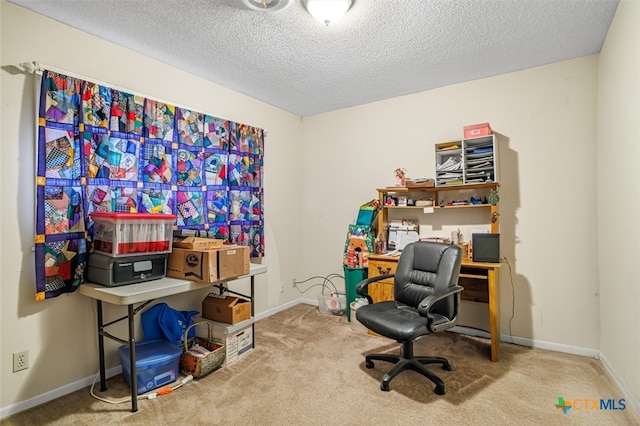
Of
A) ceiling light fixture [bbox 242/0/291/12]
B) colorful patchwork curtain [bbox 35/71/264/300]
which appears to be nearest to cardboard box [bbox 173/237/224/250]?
colorful patchwork curtain [bbox 35/71/264/300]

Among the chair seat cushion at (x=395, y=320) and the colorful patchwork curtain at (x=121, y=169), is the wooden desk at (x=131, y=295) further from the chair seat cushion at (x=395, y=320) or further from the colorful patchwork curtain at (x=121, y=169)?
the chair seat cushion at (x=395, y=320)

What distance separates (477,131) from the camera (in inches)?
115

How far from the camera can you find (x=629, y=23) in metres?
1.91

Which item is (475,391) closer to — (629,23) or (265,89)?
(629,23)

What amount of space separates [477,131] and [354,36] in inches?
56.1

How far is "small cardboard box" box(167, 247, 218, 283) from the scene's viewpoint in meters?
2.29

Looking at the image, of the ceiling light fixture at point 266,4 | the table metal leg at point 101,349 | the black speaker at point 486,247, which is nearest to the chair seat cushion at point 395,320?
the black speaker at point 486,247

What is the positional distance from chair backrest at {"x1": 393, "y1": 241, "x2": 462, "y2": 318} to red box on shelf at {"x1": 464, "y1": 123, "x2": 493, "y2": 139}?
1.12m

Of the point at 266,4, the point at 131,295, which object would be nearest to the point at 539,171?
the point at 266,4

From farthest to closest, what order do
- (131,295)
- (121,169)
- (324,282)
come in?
(324,282), (121,169), (131,295)

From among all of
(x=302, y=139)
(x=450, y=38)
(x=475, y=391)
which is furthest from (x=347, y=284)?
(x=450, y=38)

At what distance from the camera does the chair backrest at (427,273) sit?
2375 mm

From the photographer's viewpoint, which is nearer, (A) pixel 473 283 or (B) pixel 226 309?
(B) pixel 226 309

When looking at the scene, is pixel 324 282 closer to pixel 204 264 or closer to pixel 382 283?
pixel 382 283
